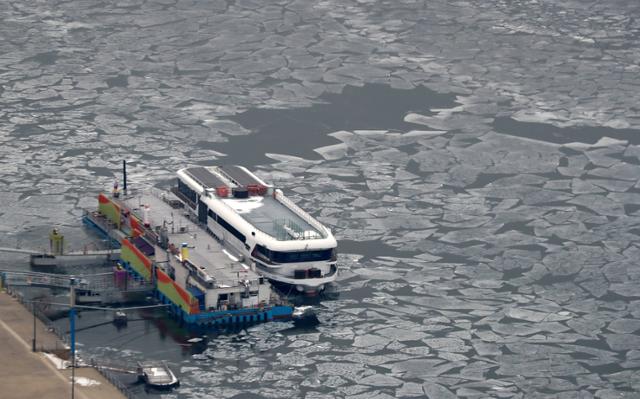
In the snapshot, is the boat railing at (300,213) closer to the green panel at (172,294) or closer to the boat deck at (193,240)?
the boat deck at (193,240)

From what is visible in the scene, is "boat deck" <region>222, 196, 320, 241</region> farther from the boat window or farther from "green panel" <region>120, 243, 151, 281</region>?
"green panel" <region>120, 243, 151, 281</region>

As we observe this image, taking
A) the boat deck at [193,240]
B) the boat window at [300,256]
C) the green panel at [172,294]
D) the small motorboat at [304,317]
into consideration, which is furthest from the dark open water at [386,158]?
the boat deck at [193,240]

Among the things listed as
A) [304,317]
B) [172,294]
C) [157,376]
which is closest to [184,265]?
[172,294]

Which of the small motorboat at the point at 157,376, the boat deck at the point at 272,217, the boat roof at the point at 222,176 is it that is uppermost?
the boat roof at the point at 222,176

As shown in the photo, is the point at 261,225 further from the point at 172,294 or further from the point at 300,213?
the point at 172,294

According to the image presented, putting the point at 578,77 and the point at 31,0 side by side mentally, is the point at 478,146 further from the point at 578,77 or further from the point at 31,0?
the point at 31,0
